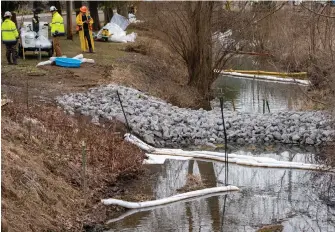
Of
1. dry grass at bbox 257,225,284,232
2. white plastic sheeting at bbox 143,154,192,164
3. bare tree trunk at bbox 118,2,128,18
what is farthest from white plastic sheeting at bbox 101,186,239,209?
bare tree trunk at bbox 118,2,128,18

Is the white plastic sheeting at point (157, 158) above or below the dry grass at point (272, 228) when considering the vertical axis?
above

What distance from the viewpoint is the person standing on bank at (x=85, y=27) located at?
21891 millimetres

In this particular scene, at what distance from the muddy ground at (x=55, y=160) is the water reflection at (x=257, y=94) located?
6494 millimetres

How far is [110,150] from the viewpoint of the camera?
40.3 feet

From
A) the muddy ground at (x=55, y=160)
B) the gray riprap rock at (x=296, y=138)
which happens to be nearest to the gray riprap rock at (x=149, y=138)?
the muddy ground at (x=55, y=160)

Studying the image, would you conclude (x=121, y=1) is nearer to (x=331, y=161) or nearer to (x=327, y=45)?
(x=327, y=45)

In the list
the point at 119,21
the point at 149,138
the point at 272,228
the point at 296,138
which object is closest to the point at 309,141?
the point at 296,138

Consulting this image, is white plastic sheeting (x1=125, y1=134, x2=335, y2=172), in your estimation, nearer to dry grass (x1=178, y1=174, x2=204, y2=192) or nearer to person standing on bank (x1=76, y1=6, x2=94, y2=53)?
dry grass (x1=178, y1=174, x2=204, y2=192)

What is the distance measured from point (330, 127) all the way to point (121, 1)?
21528 millimetres

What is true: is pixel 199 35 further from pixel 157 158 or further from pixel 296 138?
pixel 157 158

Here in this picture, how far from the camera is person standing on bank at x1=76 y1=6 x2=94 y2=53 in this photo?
21.9 m

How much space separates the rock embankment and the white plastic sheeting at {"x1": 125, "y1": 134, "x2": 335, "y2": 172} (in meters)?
0.66

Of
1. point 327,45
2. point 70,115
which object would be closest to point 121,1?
point 327,45

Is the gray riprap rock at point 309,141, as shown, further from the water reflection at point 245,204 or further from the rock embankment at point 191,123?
the water reflection at point 245,204
